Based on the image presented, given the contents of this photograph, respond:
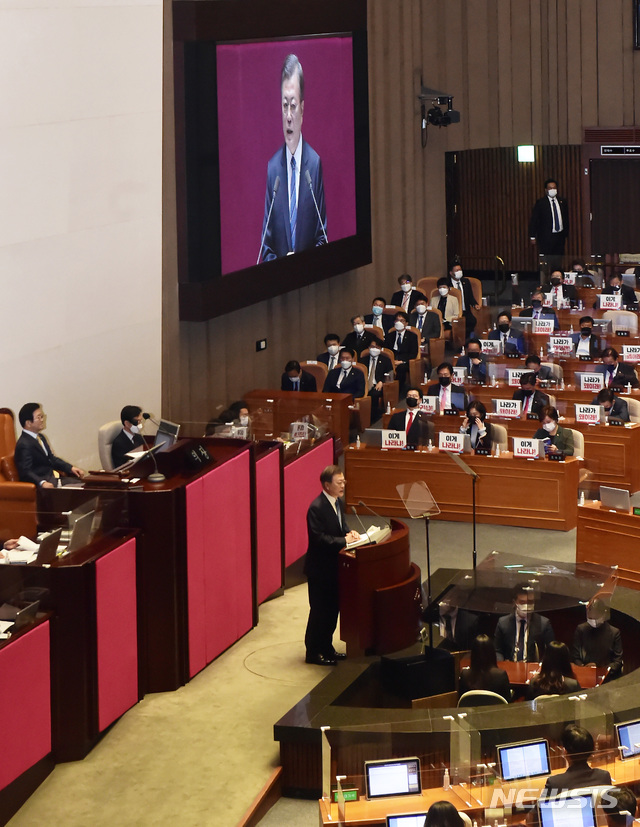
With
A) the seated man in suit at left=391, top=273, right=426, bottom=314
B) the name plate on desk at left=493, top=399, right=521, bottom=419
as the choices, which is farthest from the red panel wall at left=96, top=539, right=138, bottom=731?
the seated man in suit at left=391, top=273, right=426, bottom=314

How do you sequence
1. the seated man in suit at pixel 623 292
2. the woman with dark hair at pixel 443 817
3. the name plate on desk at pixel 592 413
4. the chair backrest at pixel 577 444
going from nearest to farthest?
1. the woman with dark hair at pixel 443 817
2. the chair backrest at pixel 577 444
3. the name plate on desk at pixel 592 413
4. the seated man in suit at pixel 623 292

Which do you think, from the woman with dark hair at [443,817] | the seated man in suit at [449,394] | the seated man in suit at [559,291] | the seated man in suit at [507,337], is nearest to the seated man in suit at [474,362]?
the seated man in suit at [507,337]

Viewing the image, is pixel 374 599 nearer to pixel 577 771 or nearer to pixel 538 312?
pixel 577 771

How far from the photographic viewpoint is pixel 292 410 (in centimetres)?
1166

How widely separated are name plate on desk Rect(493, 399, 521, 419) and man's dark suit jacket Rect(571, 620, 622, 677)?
15.4 ft

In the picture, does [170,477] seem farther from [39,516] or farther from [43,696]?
[43,696]

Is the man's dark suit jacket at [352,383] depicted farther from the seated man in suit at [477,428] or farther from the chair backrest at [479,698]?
the chair backrest at [479,698]

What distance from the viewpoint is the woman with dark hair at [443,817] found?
4.97m

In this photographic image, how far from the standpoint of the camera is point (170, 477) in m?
8.66

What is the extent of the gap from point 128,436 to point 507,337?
19.9ft

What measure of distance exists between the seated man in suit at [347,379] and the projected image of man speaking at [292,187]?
1.40 meters

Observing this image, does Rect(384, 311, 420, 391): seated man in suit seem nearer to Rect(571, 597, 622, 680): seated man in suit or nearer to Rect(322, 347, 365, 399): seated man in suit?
Rect(322, 347, 365, 399): seated man in suit

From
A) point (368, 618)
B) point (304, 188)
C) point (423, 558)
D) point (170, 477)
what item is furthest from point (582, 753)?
point (304, 188)

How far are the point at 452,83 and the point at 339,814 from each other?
1594 cm
